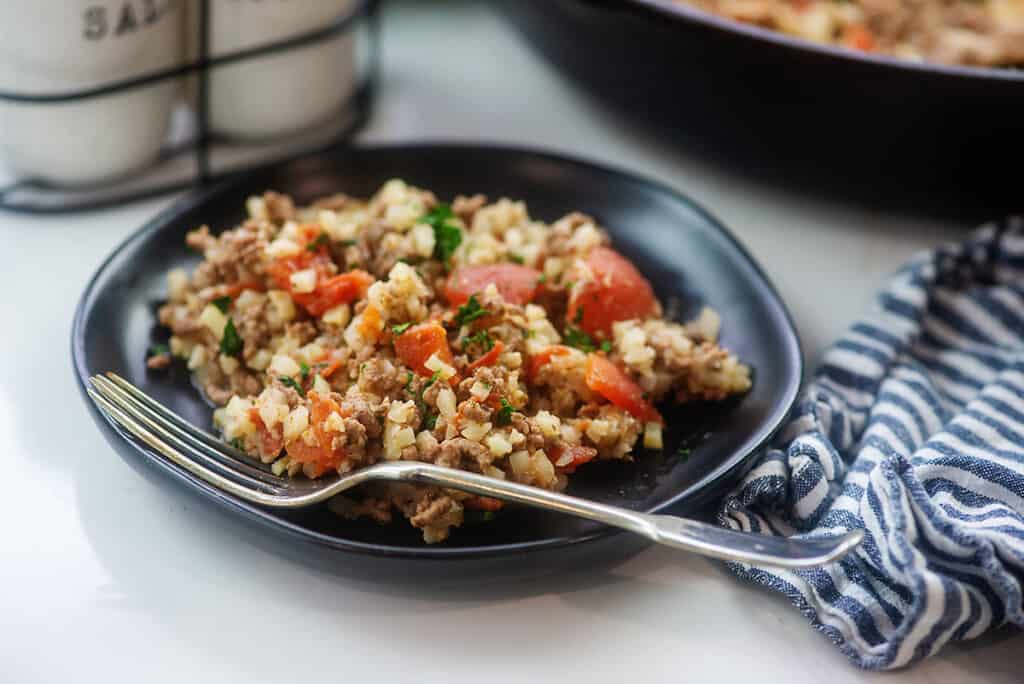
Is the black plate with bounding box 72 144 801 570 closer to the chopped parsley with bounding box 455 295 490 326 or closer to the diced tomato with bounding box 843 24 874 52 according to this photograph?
the chopped parsley with bounding box 455 295 490 326

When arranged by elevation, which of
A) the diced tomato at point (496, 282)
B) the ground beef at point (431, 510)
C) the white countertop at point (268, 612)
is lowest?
the white countertop at point (268, 612)

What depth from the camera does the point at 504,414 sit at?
991 millimetres

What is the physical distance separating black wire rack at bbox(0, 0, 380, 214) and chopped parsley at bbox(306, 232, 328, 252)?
0.39m

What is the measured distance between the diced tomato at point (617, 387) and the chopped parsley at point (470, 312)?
0.12m

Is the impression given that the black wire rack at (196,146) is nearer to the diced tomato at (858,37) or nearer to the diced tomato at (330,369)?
the diced tomato at (330,369)

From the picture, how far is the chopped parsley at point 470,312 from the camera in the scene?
1064 mm

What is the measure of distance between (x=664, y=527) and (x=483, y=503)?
0.56 feet

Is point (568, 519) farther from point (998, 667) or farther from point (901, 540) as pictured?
point (998, 667)

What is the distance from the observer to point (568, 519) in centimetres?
96

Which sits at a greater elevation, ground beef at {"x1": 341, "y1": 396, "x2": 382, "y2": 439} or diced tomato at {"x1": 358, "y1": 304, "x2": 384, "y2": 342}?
diced tomato at {"x1": 358, "y1": 304, "x2": 384, "y2": 342}

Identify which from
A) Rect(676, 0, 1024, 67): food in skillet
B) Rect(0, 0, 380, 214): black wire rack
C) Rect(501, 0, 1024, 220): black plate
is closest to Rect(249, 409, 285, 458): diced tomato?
Rect(0, 0, 380, 214): black wire rack

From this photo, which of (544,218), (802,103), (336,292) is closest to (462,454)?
(336,292)

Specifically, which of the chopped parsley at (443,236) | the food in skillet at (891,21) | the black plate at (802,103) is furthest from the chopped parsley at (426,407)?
the food in skillet at (891,21)

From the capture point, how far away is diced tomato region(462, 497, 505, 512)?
0.97 metres
